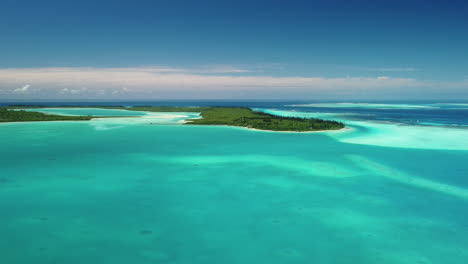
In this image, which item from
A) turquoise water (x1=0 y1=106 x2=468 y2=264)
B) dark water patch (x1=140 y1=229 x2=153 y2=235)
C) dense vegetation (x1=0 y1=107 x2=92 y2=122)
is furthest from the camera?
dense vegetation (x1=0 y1=107 x2=92 y2=122)

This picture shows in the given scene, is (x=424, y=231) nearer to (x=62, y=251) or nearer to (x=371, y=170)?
(x=371, y=170)

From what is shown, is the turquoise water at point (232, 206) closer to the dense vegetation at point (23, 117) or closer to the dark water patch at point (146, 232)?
the dark water patch at point (146, 232)

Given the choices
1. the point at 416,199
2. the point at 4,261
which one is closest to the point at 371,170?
the point at 416,199

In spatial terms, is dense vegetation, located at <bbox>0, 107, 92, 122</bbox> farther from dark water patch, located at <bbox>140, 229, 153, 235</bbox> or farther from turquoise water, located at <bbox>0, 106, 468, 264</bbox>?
dark water patch, located at <bbox>140, 229, 153, 235</bbox>

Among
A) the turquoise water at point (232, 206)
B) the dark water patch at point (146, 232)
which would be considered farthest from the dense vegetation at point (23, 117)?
the dark water patch at point (146, 232)

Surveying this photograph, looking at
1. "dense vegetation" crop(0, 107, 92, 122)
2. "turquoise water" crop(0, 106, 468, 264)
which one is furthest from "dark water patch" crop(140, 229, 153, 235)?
"dense vegetation" crop(0, 107, 92, 122)

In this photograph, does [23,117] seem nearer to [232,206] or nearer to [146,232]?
[232,206]

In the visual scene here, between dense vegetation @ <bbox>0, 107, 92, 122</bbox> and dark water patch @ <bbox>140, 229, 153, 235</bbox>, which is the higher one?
dense vegetation @ <bbox>0, 107, 92, 122</bbox>

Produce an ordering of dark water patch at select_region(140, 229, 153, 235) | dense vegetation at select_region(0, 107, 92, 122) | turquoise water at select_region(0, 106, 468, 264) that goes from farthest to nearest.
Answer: dense vegetation at select_region(0, 107, 92, 122)
dark water patch at select_region(140, 229, 153, 235)
turquoise water at select_region(0, 106, 468, 264)

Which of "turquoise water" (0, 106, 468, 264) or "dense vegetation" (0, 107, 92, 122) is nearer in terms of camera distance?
"turquoise water" (0, 106, 468, 264)
